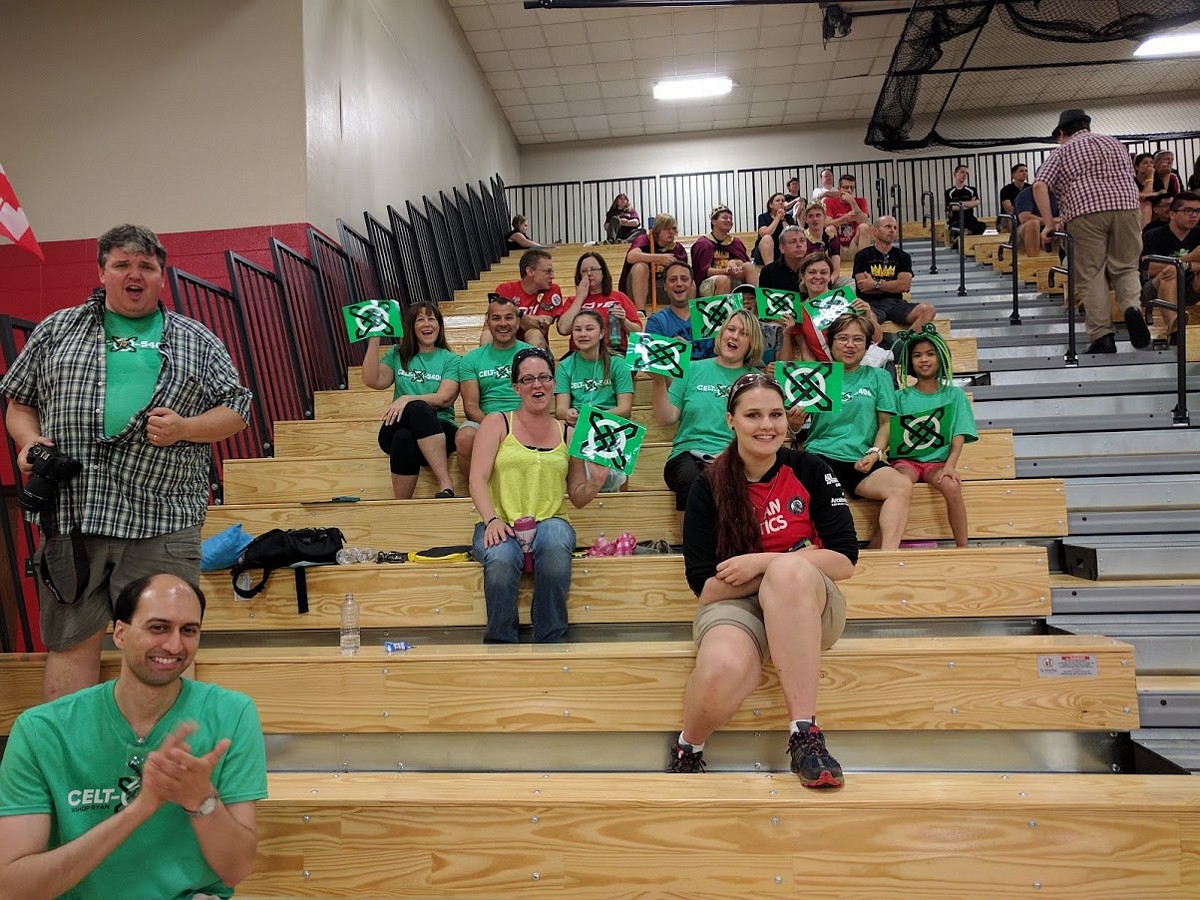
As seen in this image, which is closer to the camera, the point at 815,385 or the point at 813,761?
the point at 813,761

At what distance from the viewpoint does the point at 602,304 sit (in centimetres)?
470

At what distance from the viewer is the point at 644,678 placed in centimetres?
256

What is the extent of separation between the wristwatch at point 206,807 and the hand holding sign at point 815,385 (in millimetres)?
A: 2331

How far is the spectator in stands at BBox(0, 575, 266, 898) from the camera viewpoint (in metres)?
1.53

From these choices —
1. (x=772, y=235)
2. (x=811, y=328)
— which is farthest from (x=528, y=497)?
(x=772, y=235)

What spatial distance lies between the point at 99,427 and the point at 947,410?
9.32 ft

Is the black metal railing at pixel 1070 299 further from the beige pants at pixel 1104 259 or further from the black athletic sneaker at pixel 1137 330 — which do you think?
the black athletic sneaker at pixel 1137 330

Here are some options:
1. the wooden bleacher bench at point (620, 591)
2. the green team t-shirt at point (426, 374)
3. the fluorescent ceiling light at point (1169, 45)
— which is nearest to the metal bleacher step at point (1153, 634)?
the wooden bleacher bench at point (620, 591)

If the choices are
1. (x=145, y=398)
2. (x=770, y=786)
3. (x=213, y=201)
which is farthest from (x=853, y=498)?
(x=213, y=201)

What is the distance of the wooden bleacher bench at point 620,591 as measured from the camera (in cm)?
302

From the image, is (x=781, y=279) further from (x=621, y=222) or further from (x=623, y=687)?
(x=621, y=222)

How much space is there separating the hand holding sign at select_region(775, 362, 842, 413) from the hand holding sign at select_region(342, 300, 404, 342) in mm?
1700

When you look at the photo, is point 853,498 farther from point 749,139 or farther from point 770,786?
point 749,139

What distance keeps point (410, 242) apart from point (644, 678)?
18.3 ft
